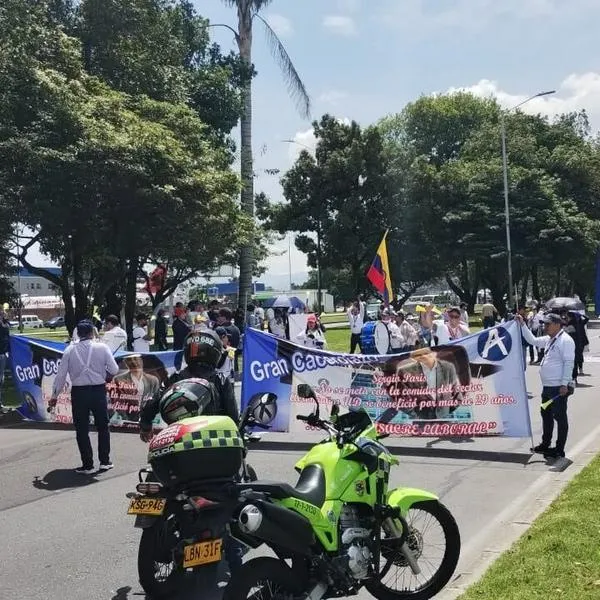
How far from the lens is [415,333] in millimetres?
16094

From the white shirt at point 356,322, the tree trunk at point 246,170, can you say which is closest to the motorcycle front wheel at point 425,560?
the white shirt at point 356,322

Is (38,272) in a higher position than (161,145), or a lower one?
lower

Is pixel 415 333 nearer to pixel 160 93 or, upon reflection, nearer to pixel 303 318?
pixel 303 318

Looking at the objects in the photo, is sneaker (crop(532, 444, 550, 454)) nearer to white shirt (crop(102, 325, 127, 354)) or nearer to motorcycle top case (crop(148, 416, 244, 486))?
motorcycle top case (crop(148, 416, 244, 486))

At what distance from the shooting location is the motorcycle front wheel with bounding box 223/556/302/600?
11.9ft

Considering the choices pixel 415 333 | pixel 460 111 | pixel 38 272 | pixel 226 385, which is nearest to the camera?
pixel 226 385

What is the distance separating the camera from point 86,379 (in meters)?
8.69

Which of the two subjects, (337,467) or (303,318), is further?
(303,318)

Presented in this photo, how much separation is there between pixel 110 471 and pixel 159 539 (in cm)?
435

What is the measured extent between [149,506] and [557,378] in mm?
5773

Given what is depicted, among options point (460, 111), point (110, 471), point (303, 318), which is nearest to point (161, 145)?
point (303, 318)

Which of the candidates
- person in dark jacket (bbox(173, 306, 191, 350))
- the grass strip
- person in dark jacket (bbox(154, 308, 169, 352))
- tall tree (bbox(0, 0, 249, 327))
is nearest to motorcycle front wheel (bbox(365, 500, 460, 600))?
the grass strip

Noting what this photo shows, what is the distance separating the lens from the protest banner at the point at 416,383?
9.37 m

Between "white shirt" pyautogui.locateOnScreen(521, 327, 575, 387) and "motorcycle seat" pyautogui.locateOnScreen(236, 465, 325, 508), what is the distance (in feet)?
17.3
